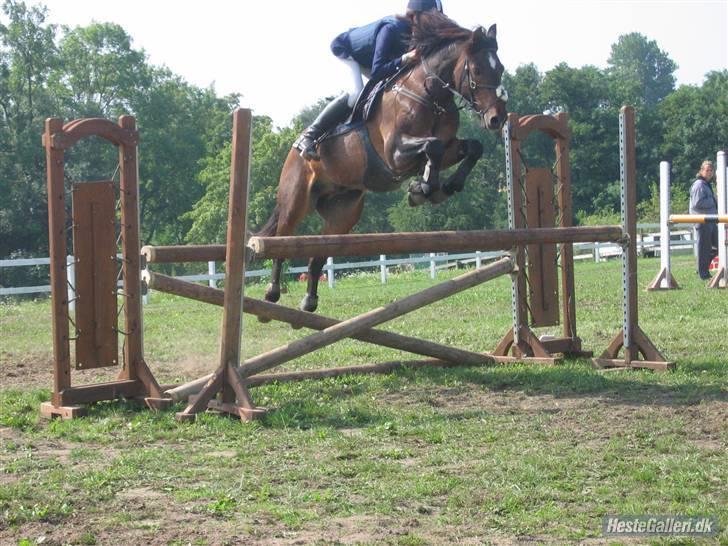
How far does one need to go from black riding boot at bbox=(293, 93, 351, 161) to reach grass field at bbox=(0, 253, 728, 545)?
6.29 ft

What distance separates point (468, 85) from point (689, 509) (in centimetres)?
451

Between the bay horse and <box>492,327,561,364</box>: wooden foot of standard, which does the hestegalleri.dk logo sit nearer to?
the bay horse

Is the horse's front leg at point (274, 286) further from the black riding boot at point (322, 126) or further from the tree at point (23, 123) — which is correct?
the tree at point (23, 123)

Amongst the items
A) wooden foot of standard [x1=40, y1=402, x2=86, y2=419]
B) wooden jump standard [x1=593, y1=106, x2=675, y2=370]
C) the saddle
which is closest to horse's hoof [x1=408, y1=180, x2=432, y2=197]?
the saddle

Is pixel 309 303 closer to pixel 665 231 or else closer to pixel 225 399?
pixel 225 399

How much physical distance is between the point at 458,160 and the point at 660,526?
4.95 metres

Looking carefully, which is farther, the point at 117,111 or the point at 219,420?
the point at 117,111

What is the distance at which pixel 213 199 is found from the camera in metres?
49.9

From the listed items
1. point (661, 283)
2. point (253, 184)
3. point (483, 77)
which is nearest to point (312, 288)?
point (483, 77)

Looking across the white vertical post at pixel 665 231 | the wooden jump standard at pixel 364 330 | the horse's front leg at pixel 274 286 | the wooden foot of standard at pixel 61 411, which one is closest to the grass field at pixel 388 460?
the wooden foot of standard at pixel 61 411

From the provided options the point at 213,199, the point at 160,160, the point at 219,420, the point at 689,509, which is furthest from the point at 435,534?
the point at 160,160

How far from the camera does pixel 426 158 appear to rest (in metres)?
8.10

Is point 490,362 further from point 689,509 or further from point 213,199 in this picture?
point 213,199

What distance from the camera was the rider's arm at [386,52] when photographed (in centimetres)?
860
